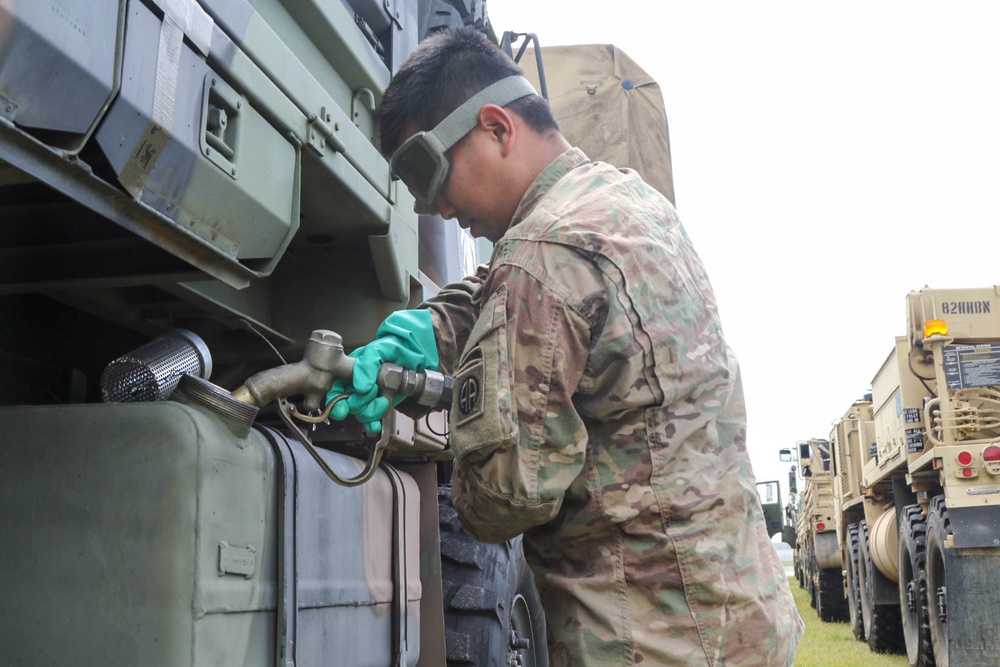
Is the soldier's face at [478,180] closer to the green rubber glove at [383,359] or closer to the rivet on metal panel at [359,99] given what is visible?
the green rubber glove at [383,359]

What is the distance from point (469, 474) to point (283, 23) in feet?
3.50

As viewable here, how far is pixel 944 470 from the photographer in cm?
734

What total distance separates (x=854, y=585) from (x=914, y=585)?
146 inches

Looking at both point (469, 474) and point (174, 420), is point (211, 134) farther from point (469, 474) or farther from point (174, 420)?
point (469, 474)

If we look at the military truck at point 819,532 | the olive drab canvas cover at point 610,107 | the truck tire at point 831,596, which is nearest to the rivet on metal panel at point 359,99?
the olive drab canvas cover at point 610,107

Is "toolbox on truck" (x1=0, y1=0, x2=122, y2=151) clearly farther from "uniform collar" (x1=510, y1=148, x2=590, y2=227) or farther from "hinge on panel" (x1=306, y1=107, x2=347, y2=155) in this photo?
"uniform collar" (x1=510, y1=148, x2=590, y2=227)

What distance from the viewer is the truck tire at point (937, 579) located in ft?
25.0

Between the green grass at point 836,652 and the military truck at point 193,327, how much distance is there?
6283 millimetres

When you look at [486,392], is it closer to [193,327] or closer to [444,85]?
[444,85]

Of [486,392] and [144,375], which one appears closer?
[486,392]

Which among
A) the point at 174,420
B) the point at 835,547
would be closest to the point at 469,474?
the point at 174,420

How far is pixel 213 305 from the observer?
2.21m

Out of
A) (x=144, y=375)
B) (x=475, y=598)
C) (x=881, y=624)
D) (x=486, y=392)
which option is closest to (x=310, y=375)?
(x=144, y=375)

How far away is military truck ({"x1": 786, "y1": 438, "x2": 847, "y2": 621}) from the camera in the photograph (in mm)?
15195
